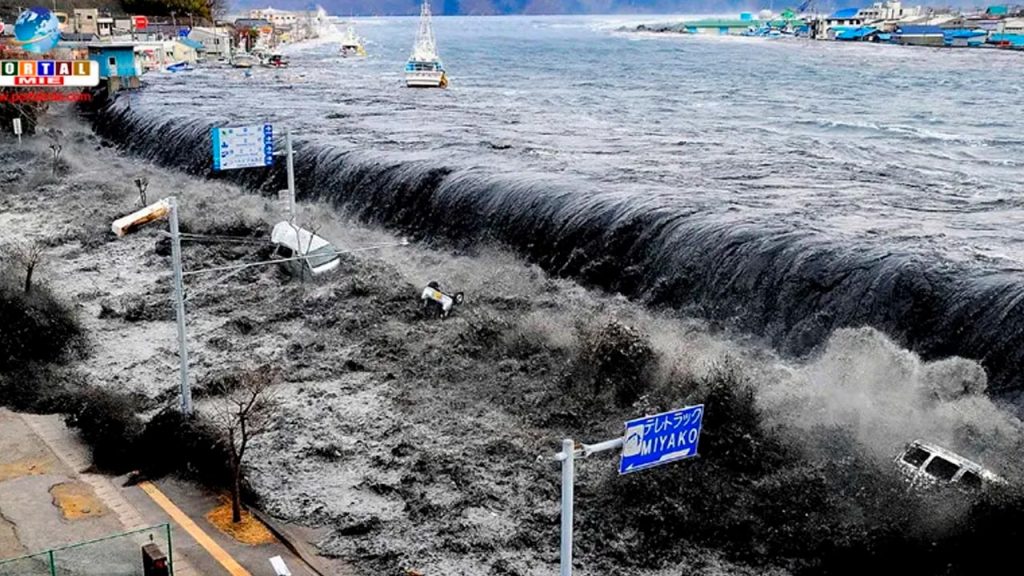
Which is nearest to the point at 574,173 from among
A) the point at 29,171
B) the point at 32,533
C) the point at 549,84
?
the point at 32,533

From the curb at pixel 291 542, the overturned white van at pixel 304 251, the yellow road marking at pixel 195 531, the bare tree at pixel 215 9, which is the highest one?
the bare tree at pixel 215 9

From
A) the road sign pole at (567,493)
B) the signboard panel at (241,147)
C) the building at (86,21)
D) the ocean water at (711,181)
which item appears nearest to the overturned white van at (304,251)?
the ocean water at (711,181)

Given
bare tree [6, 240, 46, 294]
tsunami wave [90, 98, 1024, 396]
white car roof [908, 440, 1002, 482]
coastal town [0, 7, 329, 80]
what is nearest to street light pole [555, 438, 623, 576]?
white car roof [908, 440, 1002, 482]

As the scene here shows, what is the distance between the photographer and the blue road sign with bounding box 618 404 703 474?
11820 mm

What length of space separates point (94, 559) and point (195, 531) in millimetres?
3858

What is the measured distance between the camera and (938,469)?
20.4m

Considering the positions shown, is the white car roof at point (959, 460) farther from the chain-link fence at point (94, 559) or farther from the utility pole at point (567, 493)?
the chain-link fence at point (94, 559)

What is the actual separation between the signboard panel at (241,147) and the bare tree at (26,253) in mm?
8282

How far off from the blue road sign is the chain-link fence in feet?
27.1

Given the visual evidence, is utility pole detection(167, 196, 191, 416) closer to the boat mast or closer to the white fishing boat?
the white fishing boat

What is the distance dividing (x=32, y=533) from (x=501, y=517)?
346 inches

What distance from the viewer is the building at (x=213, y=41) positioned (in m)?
→ 125

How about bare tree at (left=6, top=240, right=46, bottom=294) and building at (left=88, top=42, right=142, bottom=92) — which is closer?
bare tree at (left=6, top=240, right=46, bottom=294)

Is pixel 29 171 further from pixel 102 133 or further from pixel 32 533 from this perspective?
pixel 32 533
